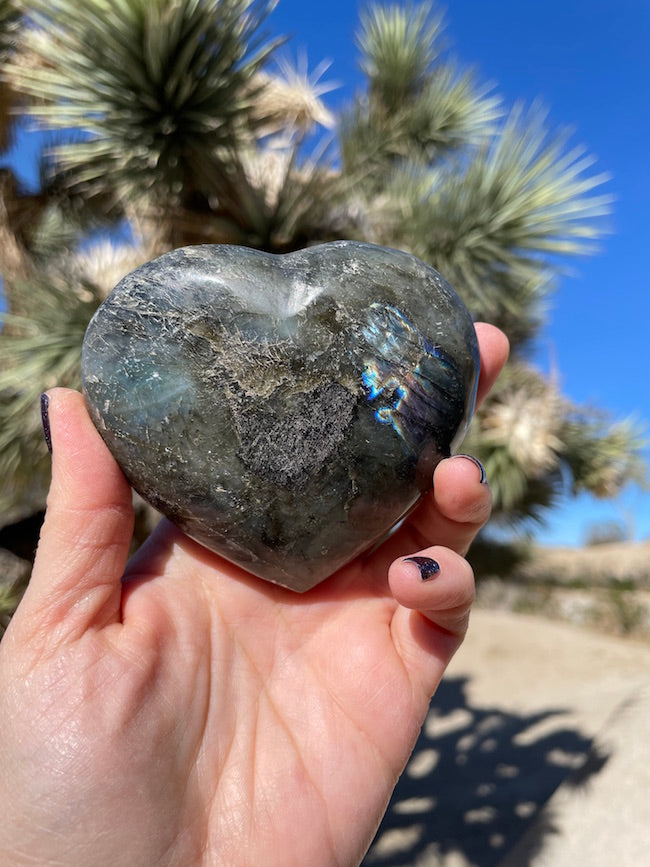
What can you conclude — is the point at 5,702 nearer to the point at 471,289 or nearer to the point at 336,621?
the point at 336,621

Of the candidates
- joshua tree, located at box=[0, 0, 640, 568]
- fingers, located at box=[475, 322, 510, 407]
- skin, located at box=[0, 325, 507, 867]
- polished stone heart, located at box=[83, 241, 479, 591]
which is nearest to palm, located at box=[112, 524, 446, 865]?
skin, located at box=[0, 325, 507, 867]

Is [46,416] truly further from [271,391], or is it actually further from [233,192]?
[233,192]

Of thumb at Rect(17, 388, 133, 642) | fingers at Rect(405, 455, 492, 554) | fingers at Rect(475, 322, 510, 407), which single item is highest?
fingers at Rect(475, 322, 510, 407)

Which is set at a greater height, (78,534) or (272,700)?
(78,534)

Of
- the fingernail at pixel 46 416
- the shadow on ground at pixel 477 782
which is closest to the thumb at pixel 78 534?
the fingernail at pixel 46 416

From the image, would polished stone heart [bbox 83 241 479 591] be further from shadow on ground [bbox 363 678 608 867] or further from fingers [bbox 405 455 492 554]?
shadow on ground [bbox 363 678 608 867]

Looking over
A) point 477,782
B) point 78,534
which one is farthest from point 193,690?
point 477,782

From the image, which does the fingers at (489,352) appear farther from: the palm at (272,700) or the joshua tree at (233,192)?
the joshua tree at (233,192)
